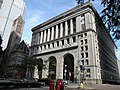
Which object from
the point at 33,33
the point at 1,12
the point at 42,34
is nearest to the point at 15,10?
the point at 1,12

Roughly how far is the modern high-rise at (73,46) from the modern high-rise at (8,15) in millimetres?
31883

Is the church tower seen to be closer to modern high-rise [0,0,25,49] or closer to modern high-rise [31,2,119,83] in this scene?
modern high-rise [0,0,25,49]

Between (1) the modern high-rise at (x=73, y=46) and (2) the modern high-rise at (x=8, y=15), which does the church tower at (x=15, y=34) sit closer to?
(2) the modern high-rise at (x=8, y=15)

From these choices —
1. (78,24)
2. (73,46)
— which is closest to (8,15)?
(78,24)

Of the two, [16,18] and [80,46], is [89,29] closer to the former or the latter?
[80,46]

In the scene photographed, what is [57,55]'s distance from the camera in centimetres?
6134

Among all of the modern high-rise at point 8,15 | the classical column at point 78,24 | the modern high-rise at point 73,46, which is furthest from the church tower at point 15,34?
the classical column at point 78,24

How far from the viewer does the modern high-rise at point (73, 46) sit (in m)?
50.1

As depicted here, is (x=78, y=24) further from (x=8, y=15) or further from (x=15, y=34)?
(x=8, y=15)

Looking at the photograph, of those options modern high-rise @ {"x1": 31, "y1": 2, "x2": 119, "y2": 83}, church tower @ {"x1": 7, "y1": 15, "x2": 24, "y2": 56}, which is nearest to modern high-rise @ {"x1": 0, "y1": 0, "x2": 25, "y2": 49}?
church tower @ {"x1": 7, "y1": 15, "x2": 24, "y2": 56}

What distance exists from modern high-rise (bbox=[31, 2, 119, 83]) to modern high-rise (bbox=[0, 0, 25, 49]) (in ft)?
105

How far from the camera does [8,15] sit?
101m

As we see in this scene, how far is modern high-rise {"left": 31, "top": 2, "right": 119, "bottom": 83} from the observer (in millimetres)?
50062

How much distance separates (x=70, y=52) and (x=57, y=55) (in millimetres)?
7956
